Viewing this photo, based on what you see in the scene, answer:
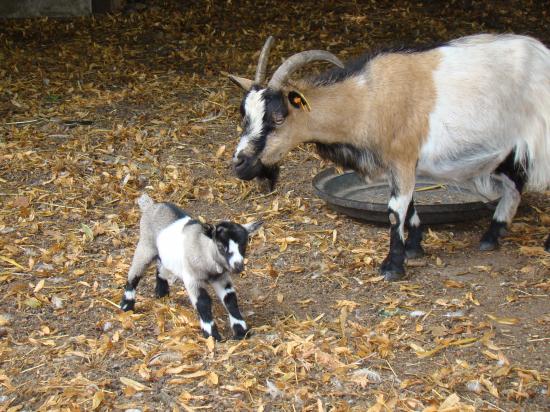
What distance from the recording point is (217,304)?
564 centimetres

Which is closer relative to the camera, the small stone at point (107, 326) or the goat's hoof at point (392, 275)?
the small stone at point (107, 326)

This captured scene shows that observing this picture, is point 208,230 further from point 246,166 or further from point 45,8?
point 45,8

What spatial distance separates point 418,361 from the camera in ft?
15.9

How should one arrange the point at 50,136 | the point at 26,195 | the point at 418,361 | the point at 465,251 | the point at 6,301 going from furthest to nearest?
the point at 50,136 < the point at 26,195 < the point at 465,251 < the point at 6,301 < the point at 418,361

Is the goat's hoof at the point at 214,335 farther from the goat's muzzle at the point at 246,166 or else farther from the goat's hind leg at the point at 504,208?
the goat's hind leg at the point at 504,208

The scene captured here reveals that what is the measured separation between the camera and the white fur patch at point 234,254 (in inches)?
186

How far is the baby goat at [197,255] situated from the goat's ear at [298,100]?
3.65ft

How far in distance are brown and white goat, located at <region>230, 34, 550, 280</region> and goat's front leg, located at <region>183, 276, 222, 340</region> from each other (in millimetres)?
1253

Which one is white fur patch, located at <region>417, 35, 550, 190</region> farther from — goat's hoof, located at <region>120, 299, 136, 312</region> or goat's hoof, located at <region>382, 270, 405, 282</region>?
goat's hoof, located at <region>120, 299, 136, 312</region>

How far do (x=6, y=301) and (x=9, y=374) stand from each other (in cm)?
104

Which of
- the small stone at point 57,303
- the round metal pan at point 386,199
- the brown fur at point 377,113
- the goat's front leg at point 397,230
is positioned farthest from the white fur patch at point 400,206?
the small stone at point 57,303

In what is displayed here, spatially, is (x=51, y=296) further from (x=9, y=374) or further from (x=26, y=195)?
(x=26, y=195)

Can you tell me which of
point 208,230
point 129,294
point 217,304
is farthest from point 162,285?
point 208,230

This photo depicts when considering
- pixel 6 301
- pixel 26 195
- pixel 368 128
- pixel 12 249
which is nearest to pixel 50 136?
pixel 26 195
